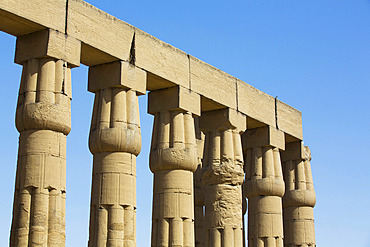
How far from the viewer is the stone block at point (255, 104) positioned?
85.9ft

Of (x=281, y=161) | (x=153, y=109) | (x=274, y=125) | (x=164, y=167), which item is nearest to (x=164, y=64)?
(x=153, y=109)

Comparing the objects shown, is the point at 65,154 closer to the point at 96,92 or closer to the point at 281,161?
the point at 96,92

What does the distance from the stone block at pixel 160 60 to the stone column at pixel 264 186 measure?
16.3 feet

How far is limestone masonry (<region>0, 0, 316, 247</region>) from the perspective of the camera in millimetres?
18828

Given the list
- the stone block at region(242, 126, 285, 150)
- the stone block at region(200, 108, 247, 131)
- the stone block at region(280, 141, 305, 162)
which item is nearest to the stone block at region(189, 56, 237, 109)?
the stone block at region(200, 108, 247, 131)

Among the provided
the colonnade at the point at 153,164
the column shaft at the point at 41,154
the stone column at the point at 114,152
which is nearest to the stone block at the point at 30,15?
the colonnade at the point at 153,164

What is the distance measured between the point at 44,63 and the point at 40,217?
390cm

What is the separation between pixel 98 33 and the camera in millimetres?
20938

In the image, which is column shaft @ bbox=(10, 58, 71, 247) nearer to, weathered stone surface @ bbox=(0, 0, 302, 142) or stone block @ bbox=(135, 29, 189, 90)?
weathered stone surface @ bbox=(0, 0, 302, 142)

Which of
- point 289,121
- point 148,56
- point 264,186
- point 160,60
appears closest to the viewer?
point 148,56

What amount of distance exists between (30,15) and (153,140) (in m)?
5.99

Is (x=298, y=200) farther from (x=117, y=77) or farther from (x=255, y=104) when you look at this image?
(x=117, y=77)

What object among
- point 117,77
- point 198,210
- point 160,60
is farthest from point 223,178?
point 117,77

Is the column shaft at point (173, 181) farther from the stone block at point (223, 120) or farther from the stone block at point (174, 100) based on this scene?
the stone block at point (223, 120)
